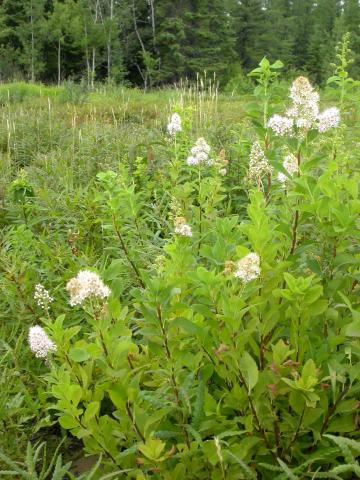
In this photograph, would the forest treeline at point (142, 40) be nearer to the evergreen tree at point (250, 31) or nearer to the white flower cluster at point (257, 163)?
the evergreen tree at point (250, 31)

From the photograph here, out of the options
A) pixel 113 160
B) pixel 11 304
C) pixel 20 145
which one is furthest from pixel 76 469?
pixel 20 145

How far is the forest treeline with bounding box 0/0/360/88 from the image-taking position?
28.3m

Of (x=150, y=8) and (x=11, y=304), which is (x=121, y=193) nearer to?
(x=11, y=304)

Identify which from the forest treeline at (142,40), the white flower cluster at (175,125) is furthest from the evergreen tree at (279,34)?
the white flower cluster at (175,125)

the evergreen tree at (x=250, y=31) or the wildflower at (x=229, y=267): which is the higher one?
the wildflower at (x=229, y=267)

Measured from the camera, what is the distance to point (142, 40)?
36.6 metres

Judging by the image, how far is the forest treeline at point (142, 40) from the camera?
28.3 metres

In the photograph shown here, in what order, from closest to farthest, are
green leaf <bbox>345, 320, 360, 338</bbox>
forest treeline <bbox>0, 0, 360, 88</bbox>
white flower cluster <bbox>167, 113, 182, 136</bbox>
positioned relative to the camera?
Result: green leaf <bbox>345, 320, 360, 338</bbox> < white flower cluster <bbox>167, 113, 182, 136</bbox> < forest treeline <bbox>0, 0, 360, 88</bbox>

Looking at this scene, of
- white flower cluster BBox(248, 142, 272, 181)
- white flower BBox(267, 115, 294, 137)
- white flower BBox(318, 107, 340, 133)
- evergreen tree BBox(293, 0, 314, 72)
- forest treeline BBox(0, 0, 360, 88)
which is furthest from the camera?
evergreen tree BBox(293, 0, 314, 72)

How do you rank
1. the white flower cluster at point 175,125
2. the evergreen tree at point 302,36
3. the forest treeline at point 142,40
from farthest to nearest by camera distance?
1. the evergreen tree at point 302,36
2. the forest treeline at point 142,40
3. the white flower cluster at point 175,125

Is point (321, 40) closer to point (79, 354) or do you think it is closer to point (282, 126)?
point (282, 126)

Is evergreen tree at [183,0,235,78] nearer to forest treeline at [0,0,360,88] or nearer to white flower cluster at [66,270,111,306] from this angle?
forest treeline at [0,0,360,88]

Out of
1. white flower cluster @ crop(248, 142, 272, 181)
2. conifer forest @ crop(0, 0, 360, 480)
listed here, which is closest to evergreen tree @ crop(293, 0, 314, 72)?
white flower cluster @ crop(248, 142, 272, 181)

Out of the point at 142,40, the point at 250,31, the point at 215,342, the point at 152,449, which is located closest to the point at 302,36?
the point at 250,31
